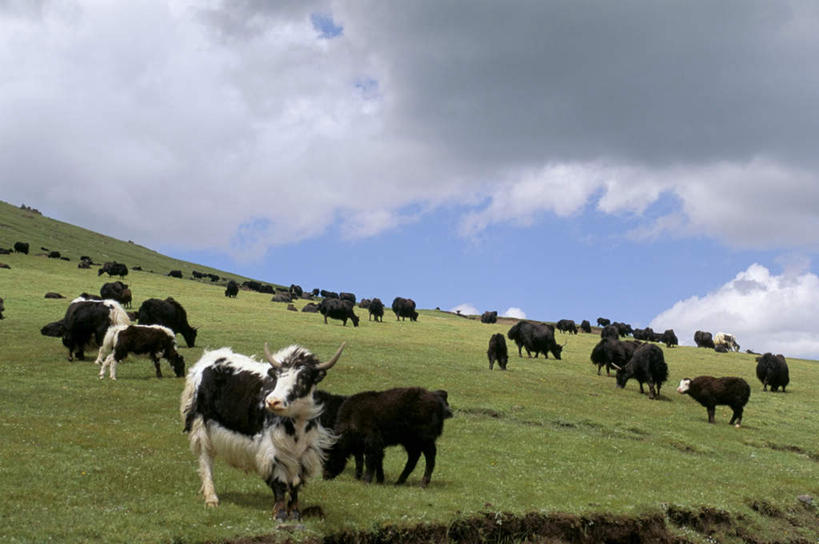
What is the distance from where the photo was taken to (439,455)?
1535 centimetres

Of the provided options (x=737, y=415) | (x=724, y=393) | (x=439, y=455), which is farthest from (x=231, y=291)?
(x=439, y=455)

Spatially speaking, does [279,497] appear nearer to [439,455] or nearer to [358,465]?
[358,465]

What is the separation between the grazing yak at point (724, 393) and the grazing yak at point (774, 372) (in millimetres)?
13919

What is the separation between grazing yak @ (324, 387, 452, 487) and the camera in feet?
39.2

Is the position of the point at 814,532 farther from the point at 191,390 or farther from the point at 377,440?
the point at 191,390

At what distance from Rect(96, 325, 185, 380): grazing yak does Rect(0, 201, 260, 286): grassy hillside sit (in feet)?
216

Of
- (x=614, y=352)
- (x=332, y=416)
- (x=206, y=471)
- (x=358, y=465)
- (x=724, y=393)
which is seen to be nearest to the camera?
(x=206, y=471)

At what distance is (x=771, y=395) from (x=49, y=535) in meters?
35.6

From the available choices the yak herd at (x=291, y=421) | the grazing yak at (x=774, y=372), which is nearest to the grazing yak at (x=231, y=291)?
the yak herd at (x=291, y=421)

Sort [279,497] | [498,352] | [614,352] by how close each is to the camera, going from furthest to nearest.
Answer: [614,352], [498,352], [279,497]

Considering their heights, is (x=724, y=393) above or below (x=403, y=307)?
below

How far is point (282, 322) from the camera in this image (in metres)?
44.0

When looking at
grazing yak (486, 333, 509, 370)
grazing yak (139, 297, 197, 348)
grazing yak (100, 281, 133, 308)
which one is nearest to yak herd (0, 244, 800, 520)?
grazing yak (139, 297, 197, 348)

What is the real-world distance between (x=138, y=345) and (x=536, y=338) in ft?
82.9
